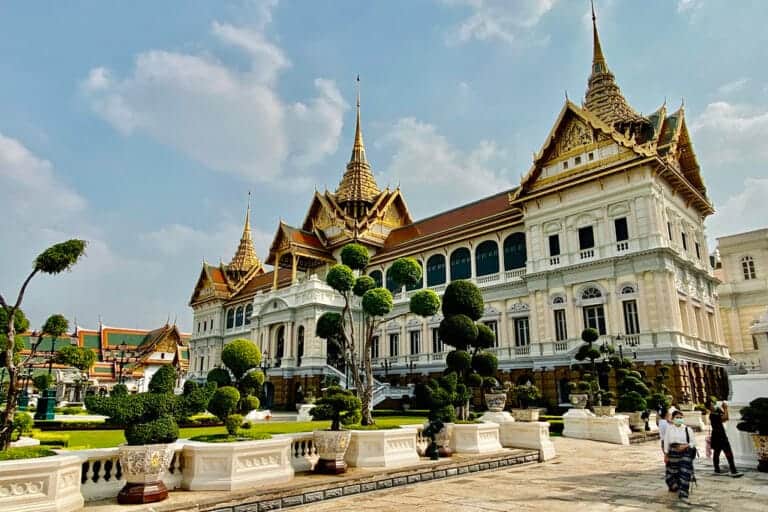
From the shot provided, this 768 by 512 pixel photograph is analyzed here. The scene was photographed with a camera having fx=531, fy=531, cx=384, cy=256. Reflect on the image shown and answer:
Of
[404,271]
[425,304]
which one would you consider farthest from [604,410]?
[404,271]

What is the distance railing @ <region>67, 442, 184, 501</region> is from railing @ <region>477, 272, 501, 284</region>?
2288 cm

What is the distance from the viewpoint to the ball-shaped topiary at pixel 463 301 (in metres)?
15.2

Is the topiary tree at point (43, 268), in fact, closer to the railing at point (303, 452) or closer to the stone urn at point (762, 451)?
the railing at point (303, 452)

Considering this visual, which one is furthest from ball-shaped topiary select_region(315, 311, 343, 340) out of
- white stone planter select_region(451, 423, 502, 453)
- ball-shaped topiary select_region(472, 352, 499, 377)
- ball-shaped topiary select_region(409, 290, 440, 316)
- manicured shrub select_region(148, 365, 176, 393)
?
manicured shrub select_region(148, 365, 176, 393)

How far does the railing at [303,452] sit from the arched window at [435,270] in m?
22.5

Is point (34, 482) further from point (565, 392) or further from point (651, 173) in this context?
point (651, 173)

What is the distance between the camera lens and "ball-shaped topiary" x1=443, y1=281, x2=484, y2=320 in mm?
15211

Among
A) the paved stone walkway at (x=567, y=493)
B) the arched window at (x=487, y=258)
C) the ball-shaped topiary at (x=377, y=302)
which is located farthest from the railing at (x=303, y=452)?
the arched window at (x=487, y=258)

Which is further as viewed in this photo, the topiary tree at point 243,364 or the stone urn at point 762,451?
the topiary tree at point 243,364

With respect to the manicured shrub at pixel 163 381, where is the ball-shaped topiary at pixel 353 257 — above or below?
above

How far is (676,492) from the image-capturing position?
7578 mm

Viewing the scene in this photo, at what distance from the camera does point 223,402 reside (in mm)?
8148

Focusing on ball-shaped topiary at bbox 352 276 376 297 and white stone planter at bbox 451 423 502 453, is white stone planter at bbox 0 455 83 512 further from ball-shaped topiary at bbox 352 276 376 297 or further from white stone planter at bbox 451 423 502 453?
ball-shaped topiary at bbox 352 276 376 297

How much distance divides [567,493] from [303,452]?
4299 mm
